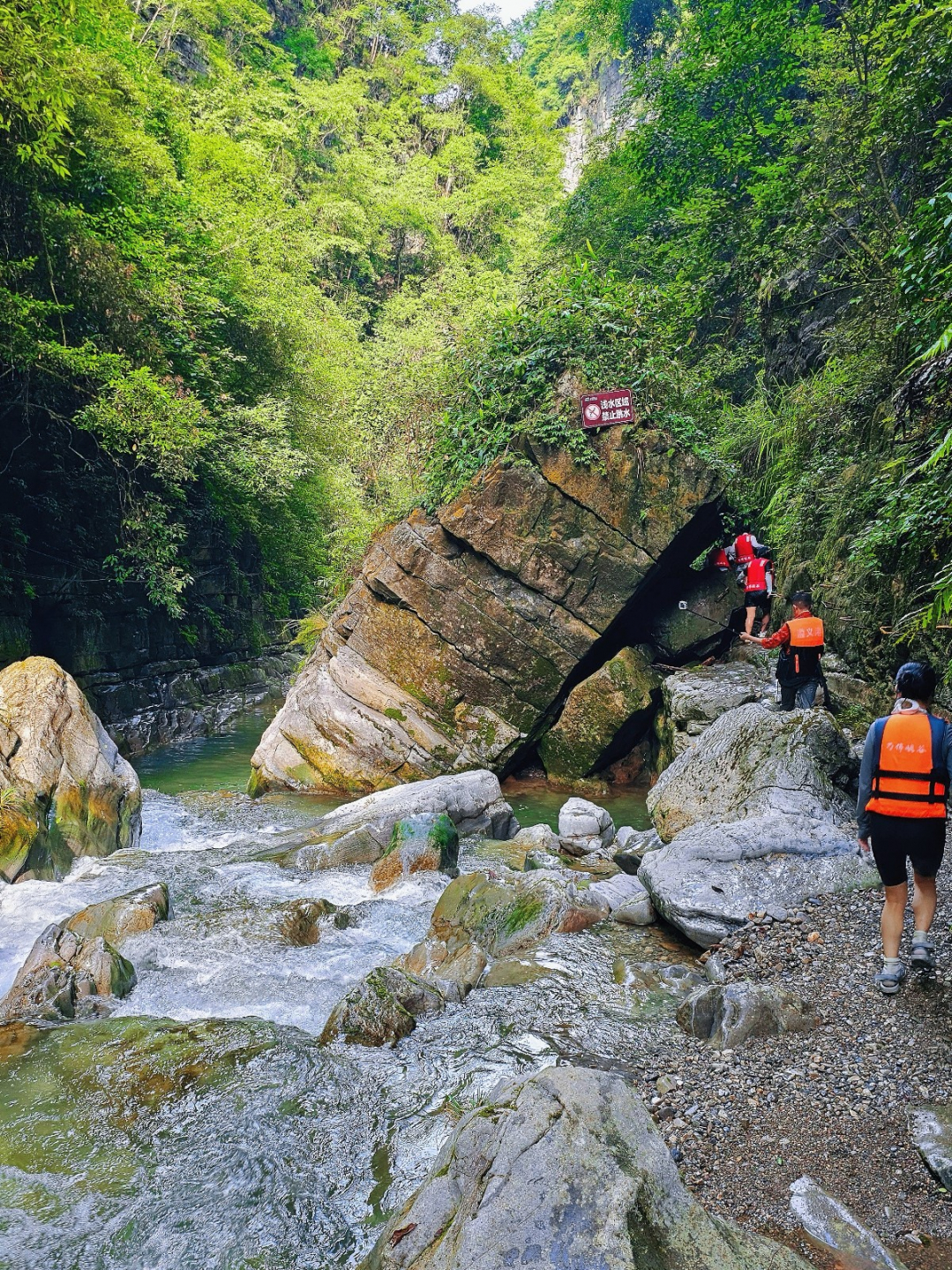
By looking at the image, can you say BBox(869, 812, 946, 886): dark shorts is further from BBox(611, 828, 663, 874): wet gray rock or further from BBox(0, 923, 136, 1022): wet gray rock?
BBox(0, 923, 136, 1022): wet gray rock

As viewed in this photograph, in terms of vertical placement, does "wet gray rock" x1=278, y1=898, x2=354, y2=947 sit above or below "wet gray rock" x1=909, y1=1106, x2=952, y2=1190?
below

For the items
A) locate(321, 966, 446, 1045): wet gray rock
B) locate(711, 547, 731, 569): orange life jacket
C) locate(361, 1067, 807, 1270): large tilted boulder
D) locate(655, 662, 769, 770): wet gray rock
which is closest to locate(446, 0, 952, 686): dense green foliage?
locate(711, 547, 731, 569): orange life jacket

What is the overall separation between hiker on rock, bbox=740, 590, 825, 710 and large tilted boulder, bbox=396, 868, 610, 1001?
3617 mm

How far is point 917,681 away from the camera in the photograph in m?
4.82

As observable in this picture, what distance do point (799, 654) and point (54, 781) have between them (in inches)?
386

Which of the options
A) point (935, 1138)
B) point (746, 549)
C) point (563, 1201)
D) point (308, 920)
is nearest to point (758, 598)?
point (746, 549)

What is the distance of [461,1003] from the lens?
241 inches

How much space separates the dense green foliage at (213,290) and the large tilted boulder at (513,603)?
433 centimetres

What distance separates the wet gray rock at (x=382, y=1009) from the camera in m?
5.66

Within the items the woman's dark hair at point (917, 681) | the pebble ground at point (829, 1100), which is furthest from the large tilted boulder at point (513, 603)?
the woman's dark hair at point (917, 681)

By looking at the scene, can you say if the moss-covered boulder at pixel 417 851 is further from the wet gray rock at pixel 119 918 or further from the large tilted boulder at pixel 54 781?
the large tilted boulder at pixel 54 781

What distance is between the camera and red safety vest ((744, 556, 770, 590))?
42.0ft

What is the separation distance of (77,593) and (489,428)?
9.87m

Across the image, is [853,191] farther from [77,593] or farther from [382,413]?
[77,593]
